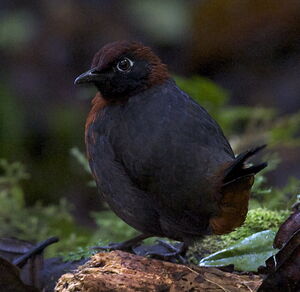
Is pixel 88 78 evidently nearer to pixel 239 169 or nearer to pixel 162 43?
pixel 239 169

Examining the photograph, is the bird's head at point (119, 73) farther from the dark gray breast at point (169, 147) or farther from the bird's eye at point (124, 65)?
the dark gray breast at point (169, 147)

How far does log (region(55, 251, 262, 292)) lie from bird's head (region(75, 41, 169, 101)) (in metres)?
0.84

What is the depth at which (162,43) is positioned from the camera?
804 centimetres

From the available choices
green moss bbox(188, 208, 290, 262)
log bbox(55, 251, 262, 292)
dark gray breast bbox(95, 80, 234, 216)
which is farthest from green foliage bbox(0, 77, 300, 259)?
log bbox(55, 251, 262, 292)

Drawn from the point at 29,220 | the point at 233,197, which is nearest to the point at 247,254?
the point at 233,197

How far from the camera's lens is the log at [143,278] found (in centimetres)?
275

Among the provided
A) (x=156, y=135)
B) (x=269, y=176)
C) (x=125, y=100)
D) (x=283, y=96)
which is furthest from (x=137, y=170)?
(x=283, y=96)

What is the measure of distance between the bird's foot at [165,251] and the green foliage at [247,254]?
0.80ft

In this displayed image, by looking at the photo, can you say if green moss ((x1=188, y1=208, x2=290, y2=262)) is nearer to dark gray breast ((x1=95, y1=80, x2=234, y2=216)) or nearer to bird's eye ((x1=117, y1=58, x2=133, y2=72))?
dark gray breast ((x1=95, y1=80, x2=234, y2=216))

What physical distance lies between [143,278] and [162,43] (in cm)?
538

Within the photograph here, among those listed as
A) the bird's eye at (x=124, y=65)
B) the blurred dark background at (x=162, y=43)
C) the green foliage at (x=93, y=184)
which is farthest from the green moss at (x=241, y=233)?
the blurred dark background at (x=162, y=43)

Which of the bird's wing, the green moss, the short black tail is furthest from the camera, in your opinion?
the green moss

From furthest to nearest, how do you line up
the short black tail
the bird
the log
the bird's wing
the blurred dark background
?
the blurred dark background, the bird's wing, the bird, the short black tail, the log

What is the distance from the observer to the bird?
314 centimetres
